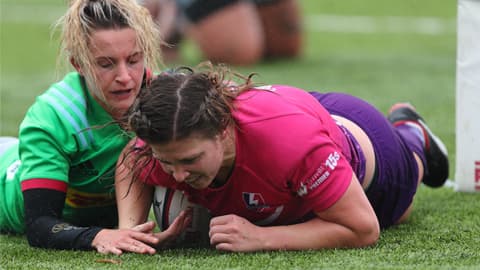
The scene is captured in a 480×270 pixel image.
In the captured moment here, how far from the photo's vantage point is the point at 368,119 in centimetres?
357

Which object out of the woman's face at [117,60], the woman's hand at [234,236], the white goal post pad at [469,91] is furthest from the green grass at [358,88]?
the woman's face at [117,60]

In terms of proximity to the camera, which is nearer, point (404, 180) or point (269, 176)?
point (269, 176)

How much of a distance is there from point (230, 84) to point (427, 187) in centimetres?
170

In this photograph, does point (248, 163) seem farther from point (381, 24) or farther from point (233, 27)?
point (381, 24)

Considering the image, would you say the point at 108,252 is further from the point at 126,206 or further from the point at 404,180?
the point at 404,180

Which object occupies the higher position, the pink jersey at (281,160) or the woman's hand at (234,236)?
the pink jersey at (281,160)

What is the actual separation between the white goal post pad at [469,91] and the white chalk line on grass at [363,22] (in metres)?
6.15

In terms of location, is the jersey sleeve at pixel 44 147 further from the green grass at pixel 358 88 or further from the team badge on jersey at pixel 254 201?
the team badge on jersey at pixel 254 201

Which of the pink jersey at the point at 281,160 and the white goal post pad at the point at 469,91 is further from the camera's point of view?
the white goal post pad at the point at 469,91

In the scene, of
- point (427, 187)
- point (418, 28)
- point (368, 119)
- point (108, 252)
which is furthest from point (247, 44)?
point (108, 252)

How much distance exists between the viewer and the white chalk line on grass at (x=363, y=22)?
415 inches

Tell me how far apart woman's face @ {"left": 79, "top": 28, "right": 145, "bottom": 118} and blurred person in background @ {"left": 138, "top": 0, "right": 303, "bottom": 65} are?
16.6 feet

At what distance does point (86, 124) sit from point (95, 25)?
364 millimetres

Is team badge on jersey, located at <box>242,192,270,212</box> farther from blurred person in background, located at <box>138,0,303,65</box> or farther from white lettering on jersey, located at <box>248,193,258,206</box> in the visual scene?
blurred person in background, located at <box>138,0,303,65</box>
